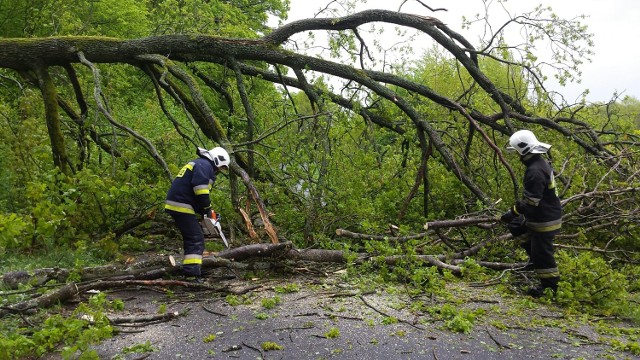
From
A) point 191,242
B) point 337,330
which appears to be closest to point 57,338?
point 337,330

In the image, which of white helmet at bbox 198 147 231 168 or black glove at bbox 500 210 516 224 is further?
white helmet at bbox 198 147 231 168

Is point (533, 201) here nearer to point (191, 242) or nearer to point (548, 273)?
point (548, 273)

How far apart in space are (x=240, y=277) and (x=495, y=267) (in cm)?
278

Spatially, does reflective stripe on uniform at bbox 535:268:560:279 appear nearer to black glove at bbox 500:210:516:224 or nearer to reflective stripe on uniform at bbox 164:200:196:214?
black glove at bbox 500:210:516:224

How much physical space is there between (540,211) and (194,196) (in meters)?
3.58

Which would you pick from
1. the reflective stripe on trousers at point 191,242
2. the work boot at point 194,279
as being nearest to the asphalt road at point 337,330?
the work boot at point 194,279

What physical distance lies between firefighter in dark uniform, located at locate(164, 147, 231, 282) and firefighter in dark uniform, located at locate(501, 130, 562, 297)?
315 centimetres

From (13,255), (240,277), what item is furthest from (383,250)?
(13,255)

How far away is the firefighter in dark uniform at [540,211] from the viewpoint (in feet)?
16.8

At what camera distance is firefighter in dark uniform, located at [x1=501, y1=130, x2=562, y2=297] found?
511 cm

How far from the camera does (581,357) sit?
11.9 ft

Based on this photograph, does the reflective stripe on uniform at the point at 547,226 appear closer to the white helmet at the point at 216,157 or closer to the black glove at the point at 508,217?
the black glove at the point at 508,217

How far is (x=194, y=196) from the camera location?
5.70 meters

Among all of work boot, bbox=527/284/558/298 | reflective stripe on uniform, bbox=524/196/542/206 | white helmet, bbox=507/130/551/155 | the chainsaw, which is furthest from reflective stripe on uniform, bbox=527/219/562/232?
the chainsaw
